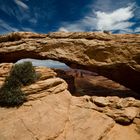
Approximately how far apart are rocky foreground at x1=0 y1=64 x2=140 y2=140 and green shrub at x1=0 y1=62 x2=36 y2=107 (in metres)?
0.51

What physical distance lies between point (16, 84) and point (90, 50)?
27.2 ft

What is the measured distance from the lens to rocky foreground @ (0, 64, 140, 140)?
476 inches

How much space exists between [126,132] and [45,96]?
6.23 meters

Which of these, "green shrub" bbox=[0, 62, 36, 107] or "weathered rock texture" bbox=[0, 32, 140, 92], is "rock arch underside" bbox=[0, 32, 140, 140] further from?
"green shrub" bbox=[0, 62, 36, 107]

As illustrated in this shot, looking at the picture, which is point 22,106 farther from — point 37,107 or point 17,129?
point 17,129

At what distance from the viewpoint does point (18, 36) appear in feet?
74.8

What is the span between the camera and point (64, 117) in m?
13.4

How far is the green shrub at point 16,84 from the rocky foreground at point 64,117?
515 mm

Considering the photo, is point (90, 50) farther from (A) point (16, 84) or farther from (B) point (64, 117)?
(B) point (64, 117)

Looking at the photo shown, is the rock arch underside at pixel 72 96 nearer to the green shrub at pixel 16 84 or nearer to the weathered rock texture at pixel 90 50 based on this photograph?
the weathered rock texture at pixel 90 50

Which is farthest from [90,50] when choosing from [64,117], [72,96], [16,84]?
[64,117]

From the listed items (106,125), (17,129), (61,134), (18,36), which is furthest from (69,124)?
(18,36)

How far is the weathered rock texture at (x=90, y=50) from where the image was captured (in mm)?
19016

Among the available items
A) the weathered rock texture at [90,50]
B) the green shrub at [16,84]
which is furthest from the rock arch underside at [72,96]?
the green shrub at [16,84]
